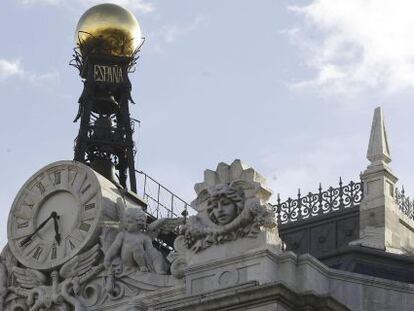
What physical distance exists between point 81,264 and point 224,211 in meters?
4.62

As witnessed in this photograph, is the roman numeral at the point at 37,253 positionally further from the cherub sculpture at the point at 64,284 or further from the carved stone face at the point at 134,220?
the carved stone face at the point at 134,220

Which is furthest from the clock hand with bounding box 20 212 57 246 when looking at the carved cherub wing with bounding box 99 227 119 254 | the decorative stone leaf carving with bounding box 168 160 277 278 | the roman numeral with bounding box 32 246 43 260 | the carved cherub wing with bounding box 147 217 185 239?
the decorative stone leaf carving with bounding box 168 160 277 278

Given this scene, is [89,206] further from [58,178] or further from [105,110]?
[105,110]

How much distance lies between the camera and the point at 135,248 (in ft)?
145

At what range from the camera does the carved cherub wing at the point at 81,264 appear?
4469 centimetres

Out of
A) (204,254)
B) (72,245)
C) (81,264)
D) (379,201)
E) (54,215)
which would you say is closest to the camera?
(204,254)

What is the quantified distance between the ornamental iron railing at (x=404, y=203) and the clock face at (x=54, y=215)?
8.91 metres

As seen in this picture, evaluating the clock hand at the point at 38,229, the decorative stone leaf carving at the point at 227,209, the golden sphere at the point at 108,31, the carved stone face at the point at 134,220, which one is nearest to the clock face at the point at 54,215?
the clock hand at the point at 38,229

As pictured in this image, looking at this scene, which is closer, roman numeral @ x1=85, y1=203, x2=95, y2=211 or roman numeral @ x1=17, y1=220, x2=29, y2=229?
roman numeral @ x1=85, y1=203, x2=95, y2=211

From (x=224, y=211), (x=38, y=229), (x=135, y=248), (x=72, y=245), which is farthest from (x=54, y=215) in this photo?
(x=224, y=211)

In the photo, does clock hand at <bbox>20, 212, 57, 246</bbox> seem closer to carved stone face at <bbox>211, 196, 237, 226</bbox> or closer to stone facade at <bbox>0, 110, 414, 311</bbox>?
stone facade at <bbox>0, 110, 414, 311</bbox>

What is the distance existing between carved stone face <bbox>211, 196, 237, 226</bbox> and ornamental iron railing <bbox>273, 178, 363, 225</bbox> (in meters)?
7.67

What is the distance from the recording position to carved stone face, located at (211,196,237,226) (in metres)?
42.0

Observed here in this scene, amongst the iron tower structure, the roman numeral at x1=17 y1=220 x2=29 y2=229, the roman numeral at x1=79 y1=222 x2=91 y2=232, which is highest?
the iron tower structure
